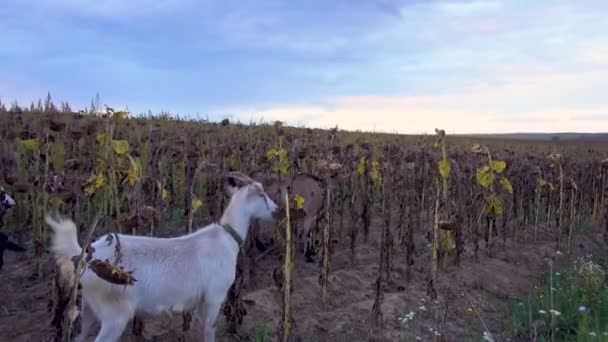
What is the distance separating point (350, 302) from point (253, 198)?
203 cm

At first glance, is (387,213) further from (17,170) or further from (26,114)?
(26,114)

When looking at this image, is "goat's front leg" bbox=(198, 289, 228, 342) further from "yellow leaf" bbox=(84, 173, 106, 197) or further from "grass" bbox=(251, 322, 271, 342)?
"yellow leaf" bbox=(84, 173, 106, 197)

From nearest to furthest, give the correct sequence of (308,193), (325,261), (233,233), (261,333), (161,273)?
(161,273), (261,333), (233,233), (325,261), (308,193)

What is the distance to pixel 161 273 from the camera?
18.6 ft

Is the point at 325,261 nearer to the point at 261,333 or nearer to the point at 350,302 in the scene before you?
the point at 350,302

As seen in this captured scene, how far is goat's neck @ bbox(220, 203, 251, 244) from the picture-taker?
6.66 meters

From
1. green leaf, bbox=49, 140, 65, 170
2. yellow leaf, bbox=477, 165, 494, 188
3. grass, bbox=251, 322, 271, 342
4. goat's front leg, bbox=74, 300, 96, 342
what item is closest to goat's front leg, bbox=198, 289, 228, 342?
grass, bbox=251, 322, 271, 342

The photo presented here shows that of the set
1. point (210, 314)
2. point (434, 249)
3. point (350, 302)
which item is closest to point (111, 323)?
point (210, 314)

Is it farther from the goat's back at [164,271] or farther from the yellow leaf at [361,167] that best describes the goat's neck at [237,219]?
the yellow leaf at [361,167]

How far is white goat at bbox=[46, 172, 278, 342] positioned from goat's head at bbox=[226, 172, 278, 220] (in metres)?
0.07

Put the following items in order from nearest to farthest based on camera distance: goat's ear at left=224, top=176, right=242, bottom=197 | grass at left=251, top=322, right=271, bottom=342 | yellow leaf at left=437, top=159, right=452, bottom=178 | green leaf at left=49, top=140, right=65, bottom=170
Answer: yellow leaf at left=437, top=159, right=452, bottom=178
grass at left=251, top=322, right=271, bottom=342
goat's ear at left=224, top=176, right=242, bottom=197
green leaf at left=49, top=140, right=65, bottom=170

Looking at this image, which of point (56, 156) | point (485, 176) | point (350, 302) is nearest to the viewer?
point (485, 176)

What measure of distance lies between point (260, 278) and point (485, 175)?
322 cm

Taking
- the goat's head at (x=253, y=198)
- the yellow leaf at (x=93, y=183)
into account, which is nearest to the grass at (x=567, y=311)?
the goat's head at (x=253, y=198)
